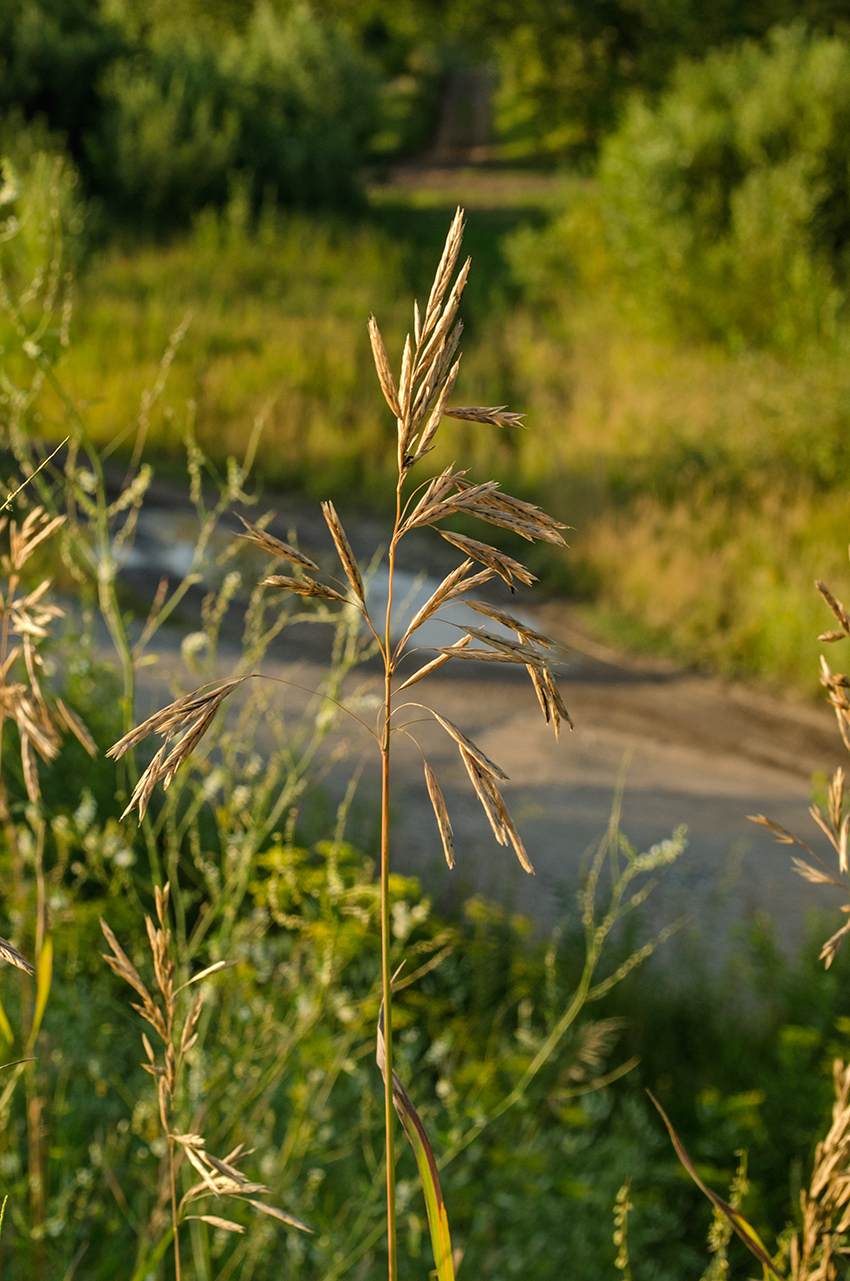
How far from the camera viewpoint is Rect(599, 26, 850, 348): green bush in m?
12.7

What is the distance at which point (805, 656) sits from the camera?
7.73m

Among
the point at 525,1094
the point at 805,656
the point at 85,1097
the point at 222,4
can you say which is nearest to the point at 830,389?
the point at 805,656

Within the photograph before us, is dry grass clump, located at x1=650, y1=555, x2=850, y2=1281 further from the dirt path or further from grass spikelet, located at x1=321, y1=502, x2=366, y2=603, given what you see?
the dirt path

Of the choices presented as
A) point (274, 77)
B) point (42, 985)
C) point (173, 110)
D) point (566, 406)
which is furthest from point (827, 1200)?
point (274, 77)

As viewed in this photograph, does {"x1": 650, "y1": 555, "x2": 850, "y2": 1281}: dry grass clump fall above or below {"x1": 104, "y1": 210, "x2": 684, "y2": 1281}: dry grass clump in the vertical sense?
below

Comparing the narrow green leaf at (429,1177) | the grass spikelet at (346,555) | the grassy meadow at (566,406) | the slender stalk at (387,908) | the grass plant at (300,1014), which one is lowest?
the grassy meadow at (566,406)

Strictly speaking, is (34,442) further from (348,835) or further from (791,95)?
(791,95)

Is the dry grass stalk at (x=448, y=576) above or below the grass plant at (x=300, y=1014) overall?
above

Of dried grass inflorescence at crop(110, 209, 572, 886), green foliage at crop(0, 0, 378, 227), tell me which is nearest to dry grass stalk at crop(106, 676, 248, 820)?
dried grass inflorescence at crop(110, 209, 572, 886)

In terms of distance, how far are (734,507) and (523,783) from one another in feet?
15.3

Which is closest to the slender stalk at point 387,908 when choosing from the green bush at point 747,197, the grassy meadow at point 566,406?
the grassy meadow at point 566,406

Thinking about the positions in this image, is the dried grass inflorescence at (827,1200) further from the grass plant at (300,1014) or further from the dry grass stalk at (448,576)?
the dry grass stalk at (448,576)

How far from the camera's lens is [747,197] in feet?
42.4

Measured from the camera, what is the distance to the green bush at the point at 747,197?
12.7 meters
